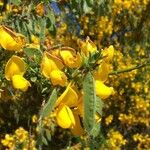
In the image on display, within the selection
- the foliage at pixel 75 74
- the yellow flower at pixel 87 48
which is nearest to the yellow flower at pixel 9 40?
the foliage at pixel 75 74

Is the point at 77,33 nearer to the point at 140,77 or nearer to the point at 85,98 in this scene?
the point at 140,77

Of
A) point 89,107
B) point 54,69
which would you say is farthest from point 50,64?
point 89,107

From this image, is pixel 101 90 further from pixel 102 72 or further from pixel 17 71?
pixel 17 71

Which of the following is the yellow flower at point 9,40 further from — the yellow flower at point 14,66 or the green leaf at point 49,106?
the green leaf at point 49,106

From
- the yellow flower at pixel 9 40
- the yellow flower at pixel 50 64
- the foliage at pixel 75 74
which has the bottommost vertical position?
the foliage at pixel 75 74

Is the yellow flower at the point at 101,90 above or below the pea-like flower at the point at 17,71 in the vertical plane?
below

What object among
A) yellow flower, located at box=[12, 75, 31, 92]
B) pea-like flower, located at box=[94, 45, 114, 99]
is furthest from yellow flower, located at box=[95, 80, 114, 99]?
yellow flower, located at box=[12, 75, 31, 92]

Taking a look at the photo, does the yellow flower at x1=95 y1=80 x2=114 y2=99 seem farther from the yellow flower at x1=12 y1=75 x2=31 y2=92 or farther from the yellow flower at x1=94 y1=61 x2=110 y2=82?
the yellow flower at x1=12 y1=75 x2=31 y2=92
